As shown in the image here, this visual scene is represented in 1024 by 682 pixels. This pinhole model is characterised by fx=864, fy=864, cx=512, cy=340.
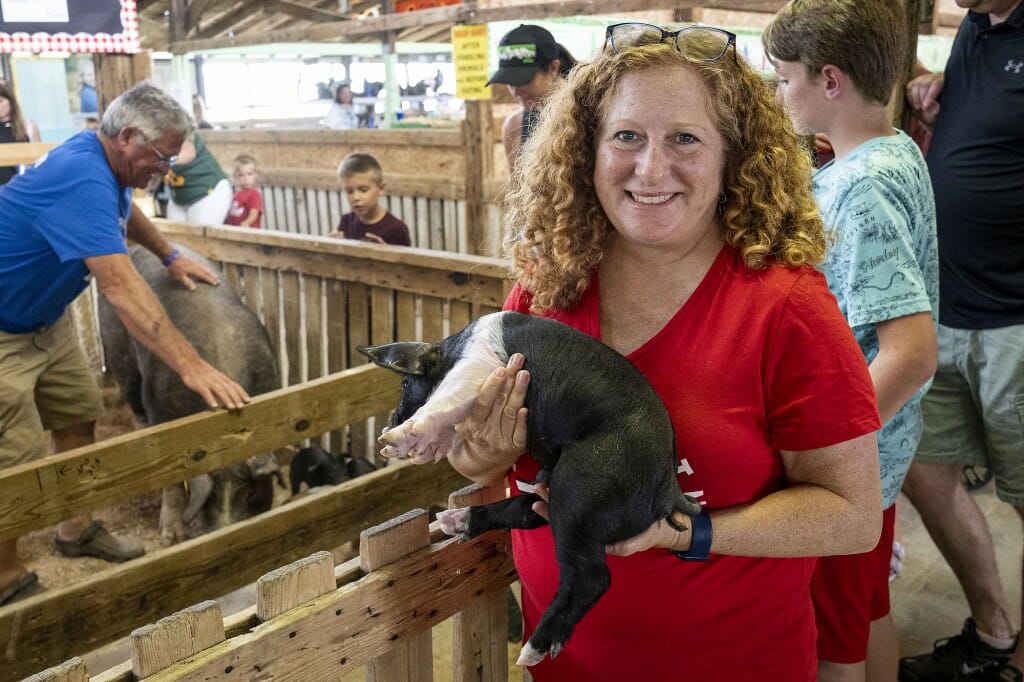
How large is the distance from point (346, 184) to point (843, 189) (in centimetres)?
379

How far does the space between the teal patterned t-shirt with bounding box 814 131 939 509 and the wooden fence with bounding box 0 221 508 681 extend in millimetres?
1763

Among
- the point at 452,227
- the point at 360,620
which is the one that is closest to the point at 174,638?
the point at 360,620

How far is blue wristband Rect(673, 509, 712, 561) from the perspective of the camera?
1.35m

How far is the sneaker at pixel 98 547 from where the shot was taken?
4129 millimetres

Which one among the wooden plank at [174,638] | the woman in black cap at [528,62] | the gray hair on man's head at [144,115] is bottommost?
the wooden plank at [174,638]

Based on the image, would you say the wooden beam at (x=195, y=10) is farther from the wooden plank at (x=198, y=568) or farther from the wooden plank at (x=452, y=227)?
the wooden plank at (x=198, y=568)

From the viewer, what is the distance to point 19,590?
3.51 meters

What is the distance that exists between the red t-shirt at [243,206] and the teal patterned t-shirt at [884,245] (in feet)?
19.6

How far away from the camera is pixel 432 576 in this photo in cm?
170

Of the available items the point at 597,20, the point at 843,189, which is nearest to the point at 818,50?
the point at 843,189

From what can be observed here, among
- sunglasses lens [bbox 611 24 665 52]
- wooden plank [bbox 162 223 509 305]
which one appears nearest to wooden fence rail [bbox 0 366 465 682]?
wooden plank [bbox 162 223 509 305]

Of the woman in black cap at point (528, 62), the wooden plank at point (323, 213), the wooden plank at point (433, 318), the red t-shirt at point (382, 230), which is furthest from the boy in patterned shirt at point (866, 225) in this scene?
the wooden plank at point (323, 213)

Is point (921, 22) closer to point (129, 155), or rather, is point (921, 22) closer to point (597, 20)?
point (129, 155)

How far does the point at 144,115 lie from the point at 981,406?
3.18m
